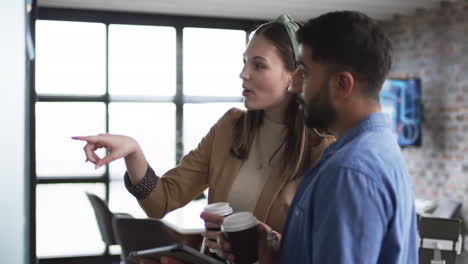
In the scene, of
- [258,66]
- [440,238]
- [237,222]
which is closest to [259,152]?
[258,66]

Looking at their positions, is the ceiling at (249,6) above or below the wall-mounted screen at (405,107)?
above

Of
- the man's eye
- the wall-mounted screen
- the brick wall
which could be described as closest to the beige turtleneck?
the man's eye

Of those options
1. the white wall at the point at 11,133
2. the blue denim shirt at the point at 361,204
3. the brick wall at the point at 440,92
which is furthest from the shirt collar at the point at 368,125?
the brick wall at the point at 440,92

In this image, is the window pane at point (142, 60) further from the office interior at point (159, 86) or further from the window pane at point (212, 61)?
the window pane at point (212, 61)

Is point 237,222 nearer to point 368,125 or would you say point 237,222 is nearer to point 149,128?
point 368,125

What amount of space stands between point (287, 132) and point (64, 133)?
4010 mm

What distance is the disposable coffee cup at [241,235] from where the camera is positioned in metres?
1.14

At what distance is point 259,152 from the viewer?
152 centimetres

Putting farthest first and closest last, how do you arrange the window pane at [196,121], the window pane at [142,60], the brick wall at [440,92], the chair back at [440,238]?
1. the window pane at [196,121]
2. the window pane at [142,60]
3. the brick wall at [440,92]
4. the chair back at [440,238]

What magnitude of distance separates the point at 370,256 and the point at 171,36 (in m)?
4.72

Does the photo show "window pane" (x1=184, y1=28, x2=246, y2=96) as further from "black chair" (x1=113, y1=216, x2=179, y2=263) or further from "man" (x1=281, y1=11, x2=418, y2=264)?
"man" (x1=281, y1=11, x2=418, y2=264)

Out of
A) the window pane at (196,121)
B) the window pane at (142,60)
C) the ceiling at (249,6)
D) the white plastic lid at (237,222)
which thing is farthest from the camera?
the window pane at (196,121)

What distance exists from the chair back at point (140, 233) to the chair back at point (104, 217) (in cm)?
33

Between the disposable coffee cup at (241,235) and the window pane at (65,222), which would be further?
the window pane at (65,222)
